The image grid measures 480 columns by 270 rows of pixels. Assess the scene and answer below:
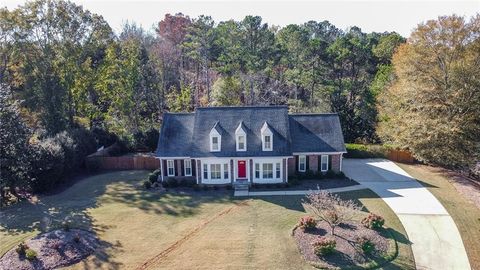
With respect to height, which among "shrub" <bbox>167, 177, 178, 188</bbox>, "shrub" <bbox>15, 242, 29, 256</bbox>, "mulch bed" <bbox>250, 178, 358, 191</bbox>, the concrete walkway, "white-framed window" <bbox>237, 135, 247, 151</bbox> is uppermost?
"white-framed window" <bbox>237, 135, 247, 151</bbox>

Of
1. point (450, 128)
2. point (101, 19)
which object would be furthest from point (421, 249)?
point (101, 19)

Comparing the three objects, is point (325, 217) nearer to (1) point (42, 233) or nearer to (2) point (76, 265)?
(2) point (76, 265)

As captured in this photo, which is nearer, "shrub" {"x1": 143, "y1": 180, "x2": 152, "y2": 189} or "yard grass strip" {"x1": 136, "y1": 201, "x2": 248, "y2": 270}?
"yard grass strip" {"x1": 136, "y1": 201, "x2": 248, "y2": 270}

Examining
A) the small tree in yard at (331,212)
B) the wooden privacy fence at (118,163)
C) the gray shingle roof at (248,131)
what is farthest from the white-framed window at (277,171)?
the wooden privacy fence at (118,163)

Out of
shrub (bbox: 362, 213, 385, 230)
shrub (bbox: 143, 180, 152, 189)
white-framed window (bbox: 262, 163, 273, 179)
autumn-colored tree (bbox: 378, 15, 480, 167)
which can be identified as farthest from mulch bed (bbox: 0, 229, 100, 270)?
autumn-colored tree (bbox: 378, 15, 480, 167)

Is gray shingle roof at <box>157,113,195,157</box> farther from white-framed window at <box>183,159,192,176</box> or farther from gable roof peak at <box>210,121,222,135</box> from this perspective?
gable roof peak at <box>210,121,222,135</box>

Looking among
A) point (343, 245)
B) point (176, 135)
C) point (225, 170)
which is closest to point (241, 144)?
point (225, 170)

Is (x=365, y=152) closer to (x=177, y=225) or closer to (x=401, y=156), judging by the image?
(x=401, y=156)
